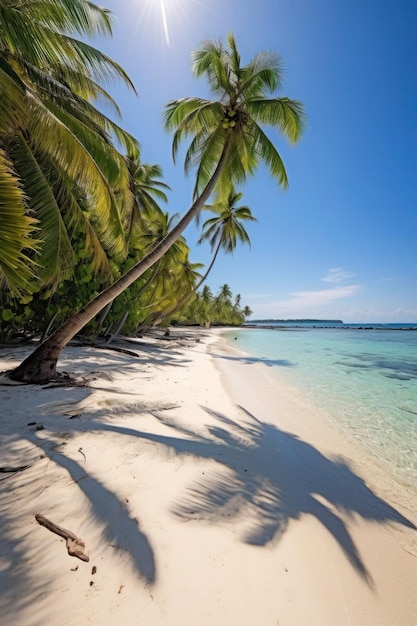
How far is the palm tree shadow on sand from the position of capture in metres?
2.39

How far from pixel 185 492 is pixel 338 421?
4578 millimetres

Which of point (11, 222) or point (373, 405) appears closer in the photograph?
point (11, 222)

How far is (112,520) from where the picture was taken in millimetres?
2129

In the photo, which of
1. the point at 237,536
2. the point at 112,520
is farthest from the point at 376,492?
the point at 112,520

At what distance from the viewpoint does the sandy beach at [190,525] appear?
1.60 m

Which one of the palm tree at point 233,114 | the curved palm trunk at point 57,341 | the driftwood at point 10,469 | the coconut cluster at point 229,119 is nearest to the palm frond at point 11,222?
the driftwood at point 10,469

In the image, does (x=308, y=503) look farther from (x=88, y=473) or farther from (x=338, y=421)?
(x=338, y=421)

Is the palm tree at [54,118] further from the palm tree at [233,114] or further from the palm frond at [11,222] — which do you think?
the palm tree at [233,114]

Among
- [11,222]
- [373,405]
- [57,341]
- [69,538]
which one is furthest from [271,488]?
[373,405]

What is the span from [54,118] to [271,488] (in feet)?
19.5

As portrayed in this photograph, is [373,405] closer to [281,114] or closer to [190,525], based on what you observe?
[190,525]

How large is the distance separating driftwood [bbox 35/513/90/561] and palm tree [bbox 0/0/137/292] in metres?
2.35

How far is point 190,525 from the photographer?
87.5 inches

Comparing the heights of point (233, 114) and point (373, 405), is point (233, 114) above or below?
above
